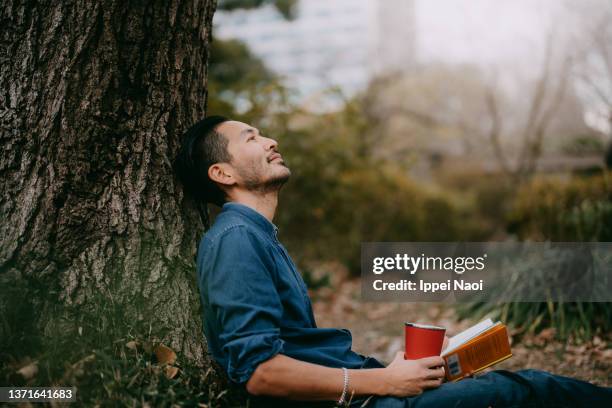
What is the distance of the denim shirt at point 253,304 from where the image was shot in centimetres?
191

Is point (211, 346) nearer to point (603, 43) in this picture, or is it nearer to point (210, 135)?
point (210, 135)

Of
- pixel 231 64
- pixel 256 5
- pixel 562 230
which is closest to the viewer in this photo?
pixel 562 230

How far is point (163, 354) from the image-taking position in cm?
231

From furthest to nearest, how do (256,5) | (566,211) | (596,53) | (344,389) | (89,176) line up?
(256,5), (596,53), (566,211), (89,176), (344,389)

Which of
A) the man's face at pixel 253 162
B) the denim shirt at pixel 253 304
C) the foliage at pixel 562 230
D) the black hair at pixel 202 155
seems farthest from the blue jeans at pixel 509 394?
the foliage at pixel 562 230

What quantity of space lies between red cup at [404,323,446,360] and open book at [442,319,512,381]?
0.48ft

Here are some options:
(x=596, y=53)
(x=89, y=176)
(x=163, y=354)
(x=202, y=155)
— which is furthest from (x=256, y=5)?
(x=163, y=354)

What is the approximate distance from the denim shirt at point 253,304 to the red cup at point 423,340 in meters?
0.26

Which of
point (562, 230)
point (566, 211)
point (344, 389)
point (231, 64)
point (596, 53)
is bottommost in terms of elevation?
point (344, 389)

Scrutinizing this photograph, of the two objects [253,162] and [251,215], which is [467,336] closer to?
[251,215]

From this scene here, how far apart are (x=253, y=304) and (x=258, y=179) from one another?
68cm

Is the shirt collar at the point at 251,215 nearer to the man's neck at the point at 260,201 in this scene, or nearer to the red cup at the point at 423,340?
the man's neck at the point at 260,201

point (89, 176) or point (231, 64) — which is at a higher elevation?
point (231, 64)

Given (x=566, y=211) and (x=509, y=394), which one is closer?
(x=509, y=394)
